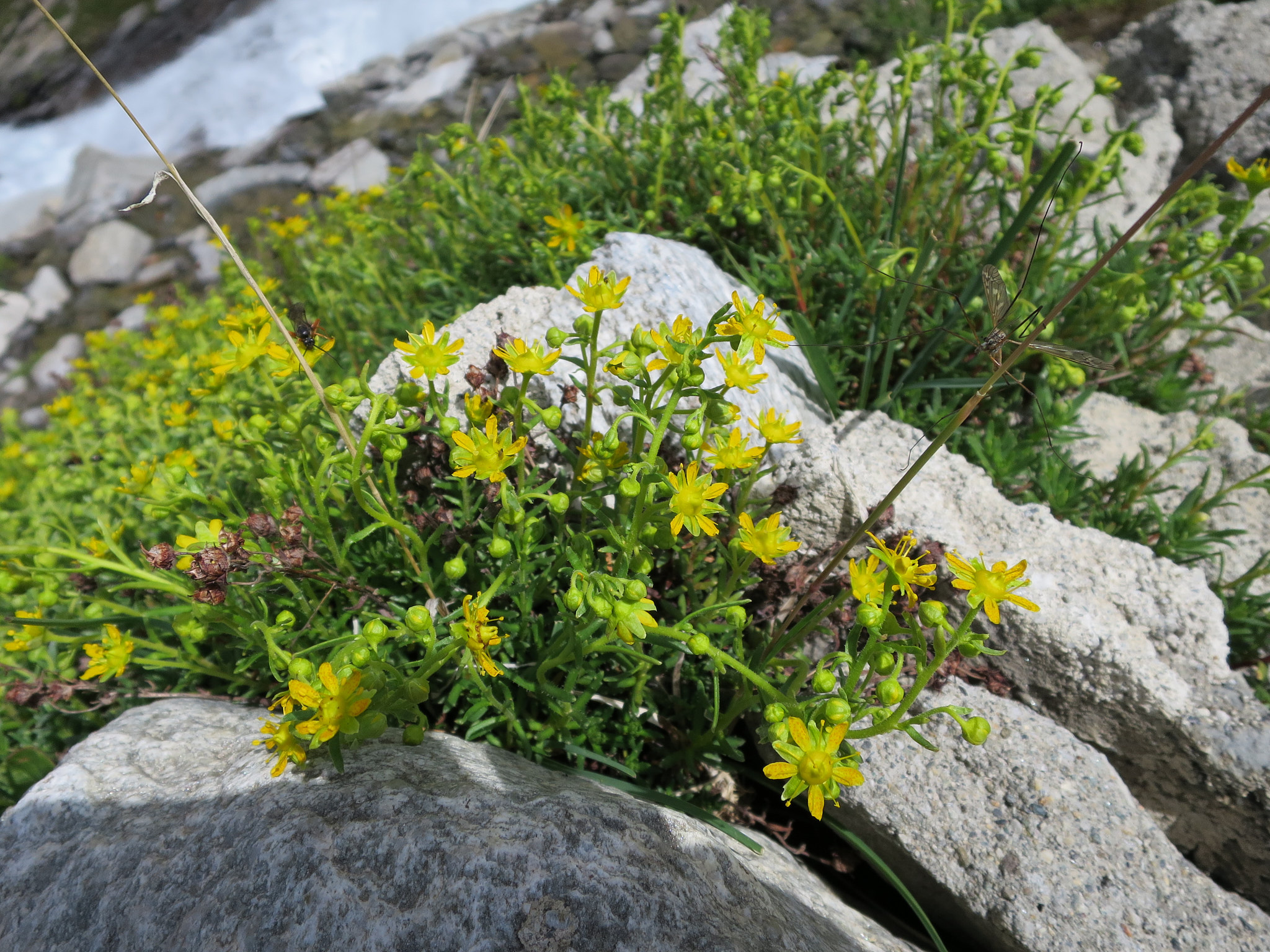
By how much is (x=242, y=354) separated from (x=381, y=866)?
146 cm

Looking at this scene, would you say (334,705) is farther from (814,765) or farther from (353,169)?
(353,169)

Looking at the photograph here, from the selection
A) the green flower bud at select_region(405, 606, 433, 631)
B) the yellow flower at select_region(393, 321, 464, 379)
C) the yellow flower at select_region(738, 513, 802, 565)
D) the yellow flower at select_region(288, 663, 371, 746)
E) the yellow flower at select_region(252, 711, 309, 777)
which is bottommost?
the yellow flower at select_region(252, 711, 309, 777)

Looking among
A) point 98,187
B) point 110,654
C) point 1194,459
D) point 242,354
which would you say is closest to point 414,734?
point 110,654

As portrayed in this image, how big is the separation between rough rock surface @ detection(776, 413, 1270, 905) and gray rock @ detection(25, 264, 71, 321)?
9791 mm

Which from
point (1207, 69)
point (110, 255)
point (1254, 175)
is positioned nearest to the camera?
point (1254, 175)

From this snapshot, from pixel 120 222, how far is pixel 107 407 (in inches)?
252

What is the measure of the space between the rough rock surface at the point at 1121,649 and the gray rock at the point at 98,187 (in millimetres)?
10720

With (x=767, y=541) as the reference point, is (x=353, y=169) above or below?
below

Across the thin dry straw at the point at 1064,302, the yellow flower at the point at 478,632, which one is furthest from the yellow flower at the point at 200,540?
the thin dry straw at the point at 1064,302

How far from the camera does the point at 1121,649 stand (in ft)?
7.51

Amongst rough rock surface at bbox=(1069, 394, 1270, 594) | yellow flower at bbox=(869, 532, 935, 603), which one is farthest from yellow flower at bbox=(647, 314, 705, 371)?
rough rock surface at bbox=(1069, 394, 1270, 594)

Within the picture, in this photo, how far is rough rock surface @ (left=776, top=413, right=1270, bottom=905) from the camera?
7.35 feet

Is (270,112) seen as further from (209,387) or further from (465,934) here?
(465,934)

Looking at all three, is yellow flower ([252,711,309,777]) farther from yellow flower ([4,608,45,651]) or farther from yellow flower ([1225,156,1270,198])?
yellow flower ([1225,156,1270,198])
